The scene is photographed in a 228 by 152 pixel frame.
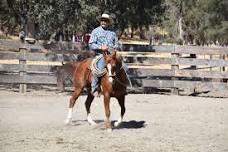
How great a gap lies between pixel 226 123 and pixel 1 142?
4.93m

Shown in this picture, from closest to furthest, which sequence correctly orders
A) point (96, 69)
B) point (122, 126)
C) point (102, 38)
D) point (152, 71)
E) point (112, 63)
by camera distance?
1. point (112, 63)
2. point (96, 69)
3. point (102, 38)
4. point (122, 126)
5. point (152, 71)

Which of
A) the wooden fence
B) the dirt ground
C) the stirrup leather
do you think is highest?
the stirrup leather

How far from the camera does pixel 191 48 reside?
17.5 m

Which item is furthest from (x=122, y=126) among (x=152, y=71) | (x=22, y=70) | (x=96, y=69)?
(x=22, y=70)

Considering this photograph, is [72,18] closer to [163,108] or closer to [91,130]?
[163,108]

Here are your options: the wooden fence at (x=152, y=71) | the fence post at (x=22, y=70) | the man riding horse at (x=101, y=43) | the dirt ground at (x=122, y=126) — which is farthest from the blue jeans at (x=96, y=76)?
the fence post at (x=22, y=70)

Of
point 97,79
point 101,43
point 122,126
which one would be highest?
point 101,43

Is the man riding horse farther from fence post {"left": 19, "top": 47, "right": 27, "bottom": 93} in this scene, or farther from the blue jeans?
fence post {"left": 19, "top": 47, "right": 27, "bottom": 93}

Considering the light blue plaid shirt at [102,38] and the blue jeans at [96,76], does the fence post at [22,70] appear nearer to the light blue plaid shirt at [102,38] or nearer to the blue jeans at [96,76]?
the light blue plaid shirt at [102,38]

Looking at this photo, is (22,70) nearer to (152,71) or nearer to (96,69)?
(152,71)

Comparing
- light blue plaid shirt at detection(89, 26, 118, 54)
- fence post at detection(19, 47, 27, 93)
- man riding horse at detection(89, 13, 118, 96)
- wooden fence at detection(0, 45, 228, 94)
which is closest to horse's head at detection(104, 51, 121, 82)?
man riding horse at detection(89, 13, 118, 96)

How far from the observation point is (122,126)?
10.7 meters

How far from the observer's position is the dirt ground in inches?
330

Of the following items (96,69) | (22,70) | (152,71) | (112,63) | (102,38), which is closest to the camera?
(112,63)
